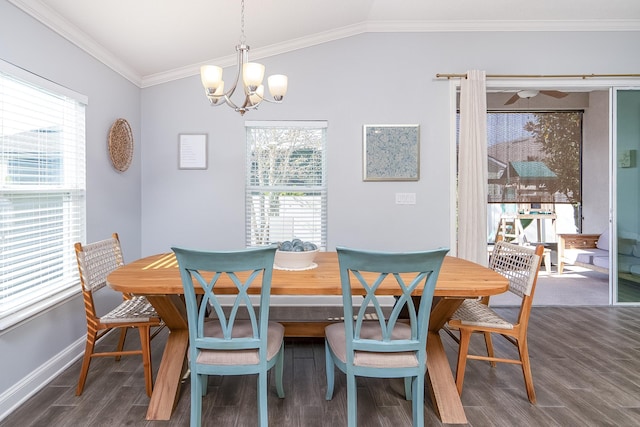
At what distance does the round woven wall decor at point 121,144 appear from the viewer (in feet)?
10.4

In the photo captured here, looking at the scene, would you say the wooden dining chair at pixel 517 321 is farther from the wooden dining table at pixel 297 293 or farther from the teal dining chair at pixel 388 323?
the teal dining chair at pixel 388 323

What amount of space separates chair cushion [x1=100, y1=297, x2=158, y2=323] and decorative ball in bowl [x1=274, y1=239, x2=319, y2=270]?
80 centimetres

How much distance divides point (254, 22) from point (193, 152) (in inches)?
54.6

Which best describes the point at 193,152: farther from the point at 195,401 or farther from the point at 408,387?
the point at 408,387

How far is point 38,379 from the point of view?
2.23 m

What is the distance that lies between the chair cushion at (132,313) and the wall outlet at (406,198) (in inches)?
98.8

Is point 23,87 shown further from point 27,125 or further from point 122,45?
point 122,45

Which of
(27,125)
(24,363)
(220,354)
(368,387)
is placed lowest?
(368,387)

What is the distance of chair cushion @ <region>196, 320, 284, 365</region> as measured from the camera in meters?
1.71

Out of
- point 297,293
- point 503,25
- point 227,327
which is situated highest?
point 503,25

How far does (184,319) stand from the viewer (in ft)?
6.88

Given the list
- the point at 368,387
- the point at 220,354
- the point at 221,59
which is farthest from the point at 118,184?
the point at 368,387

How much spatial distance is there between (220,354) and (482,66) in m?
3.66

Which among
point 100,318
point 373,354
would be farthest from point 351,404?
point 100,318
